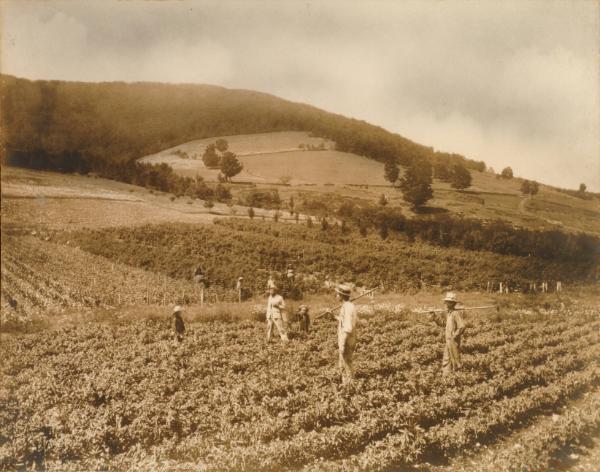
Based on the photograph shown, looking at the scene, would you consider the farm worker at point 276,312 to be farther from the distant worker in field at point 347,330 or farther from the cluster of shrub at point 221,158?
the cluster of shrub at point 221,158

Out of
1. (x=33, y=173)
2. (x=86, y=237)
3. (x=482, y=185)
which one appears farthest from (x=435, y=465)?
(x=33, y=173)

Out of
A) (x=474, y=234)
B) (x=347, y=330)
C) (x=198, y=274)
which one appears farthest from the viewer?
(x=198, y=274)

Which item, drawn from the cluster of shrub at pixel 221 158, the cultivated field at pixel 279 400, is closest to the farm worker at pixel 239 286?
the cultivated field at pixel 279 400

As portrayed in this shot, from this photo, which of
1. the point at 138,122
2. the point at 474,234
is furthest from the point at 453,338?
the point at 138,122

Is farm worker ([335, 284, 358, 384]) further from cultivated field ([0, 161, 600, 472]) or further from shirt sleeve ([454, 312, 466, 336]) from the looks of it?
shirt sleeve ([454, 312, 466, 336])

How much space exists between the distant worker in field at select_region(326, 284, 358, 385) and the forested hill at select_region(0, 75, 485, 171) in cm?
399

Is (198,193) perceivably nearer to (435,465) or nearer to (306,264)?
(306,264)

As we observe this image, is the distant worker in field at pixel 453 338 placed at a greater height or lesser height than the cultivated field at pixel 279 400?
greater

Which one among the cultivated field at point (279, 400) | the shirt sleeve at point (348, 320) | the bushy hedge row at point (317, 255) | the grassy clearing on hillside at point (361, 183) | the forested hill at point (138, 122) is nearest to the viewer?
the cultivated field at point (279, 400)

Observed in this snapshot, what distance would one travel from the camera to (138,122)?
32.9 ft

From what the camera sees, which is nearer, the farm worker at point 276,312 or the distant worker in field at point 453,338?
the distant worker in field at point 453,338

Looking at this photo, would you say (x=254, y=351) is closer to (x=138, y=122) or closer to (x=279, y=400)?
(x=279, y=400)

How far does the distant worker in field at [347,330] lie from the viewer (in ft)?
22.4

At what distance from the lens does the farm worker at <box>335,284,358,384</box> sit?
6812mm
